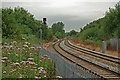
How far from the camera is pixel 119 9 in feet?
83.6

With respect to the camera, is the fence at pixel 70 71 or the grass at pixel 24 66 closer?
the fence at pixel 70 71

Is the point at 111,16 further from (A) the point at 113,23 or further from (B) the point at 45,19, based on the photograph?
(B) the point at 45,19

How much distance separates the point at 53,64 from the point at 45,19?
32.7 feet

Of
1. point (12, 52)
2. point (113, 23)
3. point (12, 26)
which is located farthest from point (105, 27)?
point (12, 52)

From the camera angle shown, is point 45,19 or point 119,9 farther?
point 119,9

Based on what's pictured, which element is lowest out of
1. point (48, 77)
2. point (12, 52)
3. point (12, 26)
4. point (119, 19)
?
point (48, 77)

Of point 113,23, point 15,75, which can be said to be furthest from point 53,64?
point 113,23

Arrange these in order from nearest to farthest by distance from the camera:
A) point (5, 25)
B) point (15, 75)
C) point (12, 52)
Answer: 1. point (15, 75)
2. point (12, 52)
3. point (5, 25)

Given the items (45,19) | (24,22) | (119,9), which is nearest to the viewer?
(45,19)

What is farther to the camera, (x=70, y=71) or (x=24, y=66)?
(x=24, y=66)

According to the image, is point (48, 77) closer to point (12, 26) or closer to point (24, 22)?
point (12, 26)

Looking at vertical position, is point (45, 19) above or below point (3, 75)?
A: above

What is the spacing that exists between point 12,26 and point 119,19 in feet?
54.2

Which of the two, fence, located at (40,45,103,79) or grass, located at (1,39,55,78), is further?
grass, located at (1,39,55,78)
